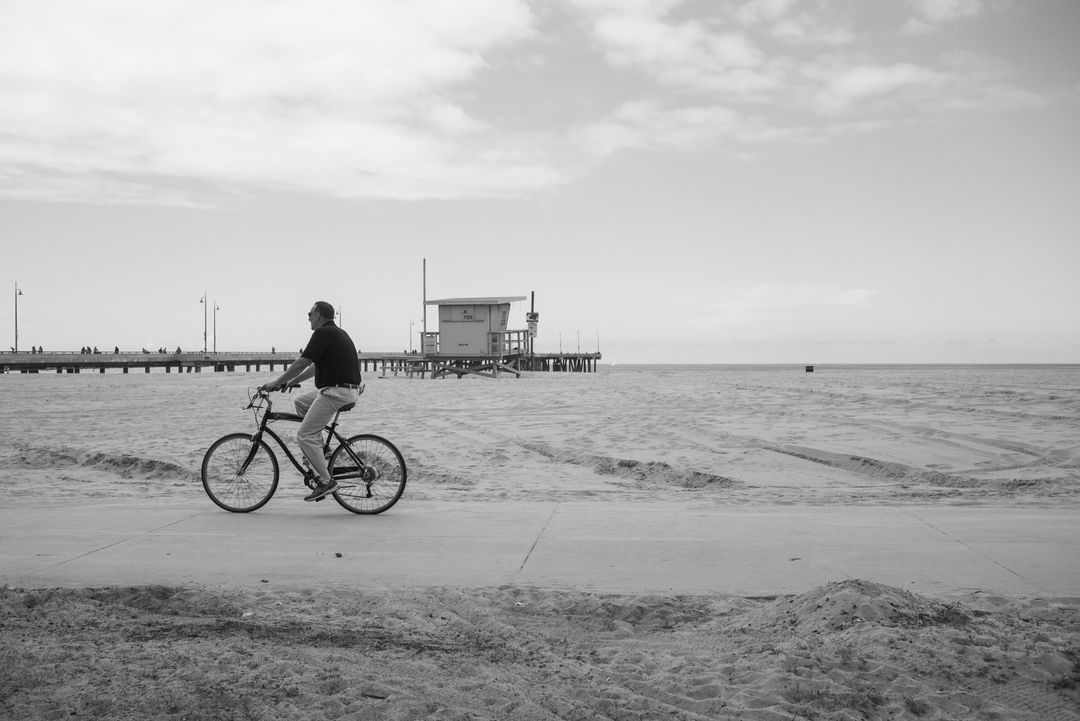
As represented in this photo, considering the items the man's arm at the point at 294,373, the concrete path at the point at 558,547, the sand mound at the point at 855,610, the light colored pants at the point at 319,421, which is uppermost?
the man's arm at the point at 294,373

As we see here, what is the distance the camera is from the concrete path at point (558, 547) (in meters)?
5.16

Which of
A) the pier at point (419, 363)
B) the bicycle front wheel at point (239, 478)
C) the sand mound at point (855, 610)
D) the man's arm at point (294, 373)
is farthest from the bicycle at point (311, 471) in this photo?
the pier at point (419, 363)

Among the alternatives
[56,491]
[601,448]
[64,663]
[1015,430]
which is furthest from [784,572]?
[1015,430]

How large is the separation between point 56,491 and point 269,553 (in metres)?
4.62

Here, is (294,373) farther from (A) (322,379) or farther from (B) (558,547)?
(B) (558,547)

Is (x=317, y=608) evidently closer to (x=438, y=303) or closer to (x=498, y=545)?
(x=498, y=545)

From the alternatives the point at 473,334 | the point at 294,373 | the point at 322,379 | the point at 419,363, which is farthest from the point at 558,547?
the point at 419,363

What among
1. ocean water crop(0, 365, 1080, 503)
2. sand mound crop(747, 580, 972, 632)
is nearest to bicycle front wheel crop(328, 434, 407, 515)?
ocean water crop(0, 365, 1080, 503)

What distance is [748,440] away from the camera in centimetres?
1289

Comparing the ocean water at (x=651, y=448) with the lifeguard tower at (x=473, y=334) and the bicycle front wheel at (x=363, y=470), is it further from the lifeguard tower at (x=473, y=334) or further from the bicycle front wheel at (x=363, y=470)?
the lifeguard tower at (x=473, y=334)

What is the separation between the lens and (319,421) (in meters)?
7.55

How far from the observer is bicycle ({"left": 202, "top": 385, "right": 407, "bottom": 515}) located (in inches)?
303

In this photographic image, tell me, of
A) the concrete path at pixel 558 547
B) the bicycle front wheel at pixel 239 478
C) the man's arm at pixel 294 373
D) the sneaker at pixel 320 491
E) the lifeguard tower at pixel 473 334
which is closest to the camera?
the concrete path at pixel 558 547

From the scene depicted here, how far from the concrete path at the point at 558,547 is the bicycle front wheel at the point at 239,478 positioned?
0.21m
